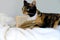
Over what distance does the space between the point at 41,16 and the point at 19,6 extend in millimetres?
285

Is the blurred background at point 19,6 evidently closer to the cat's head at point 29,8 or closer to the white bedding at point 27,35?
the cat's head at point 29,8

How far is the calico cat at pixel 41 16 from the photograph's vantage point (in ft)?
3.99

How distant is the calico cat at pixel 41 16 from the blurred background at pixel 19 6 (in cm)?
6

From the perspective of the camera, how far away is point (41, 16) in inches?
49.6

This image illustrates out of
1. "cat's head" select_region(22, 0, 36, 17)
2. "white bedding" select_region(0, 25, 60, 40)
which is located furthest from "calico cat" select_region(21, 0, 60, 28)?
"white bedding" select_region(0, 25, 60, 40)

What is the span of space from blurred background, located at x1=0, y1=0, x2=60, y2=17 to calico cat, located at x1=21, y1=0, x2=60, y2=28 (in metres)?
0.06

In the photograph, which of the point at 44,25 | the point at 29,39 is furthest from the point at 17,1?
the point at 29,39

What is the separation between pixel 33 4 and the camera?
1.28 meters

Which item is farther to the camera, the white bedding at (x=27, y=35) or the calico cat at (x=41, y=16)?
the calico cat at (x=41, y=16)

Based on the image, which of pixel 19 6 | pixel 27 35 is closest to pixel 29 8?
pixel 19 6

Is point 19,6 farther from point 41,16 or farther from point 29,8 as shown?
point 41,16

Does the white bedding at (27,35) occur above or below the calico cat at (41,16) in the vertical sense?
below

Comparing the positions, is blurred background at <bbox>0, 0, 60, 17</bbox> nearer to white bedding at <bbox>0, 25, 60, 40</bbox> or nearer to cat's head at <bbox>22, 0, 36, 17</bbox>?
cat's head at <bbox>22, 0, 36, 17</bbox>

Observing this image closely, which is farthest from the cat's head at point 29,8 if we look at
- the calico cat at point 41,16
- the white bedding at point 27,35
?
the white bedding at point 27,35
